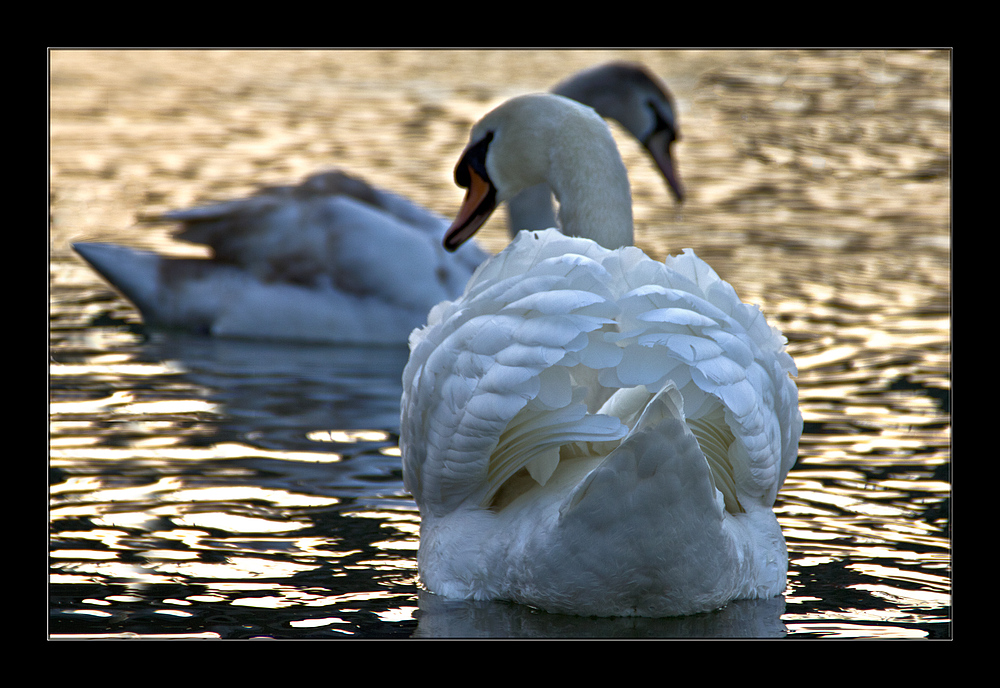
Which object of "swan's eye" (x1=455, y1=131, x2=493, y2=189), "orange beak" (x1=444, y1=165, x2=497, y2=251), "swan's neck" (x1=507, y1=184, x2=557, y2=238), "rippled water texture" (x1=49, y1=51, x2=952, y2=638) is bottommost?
"rippled water texture" (x1=49, y1=51, x2=952, y2=638)

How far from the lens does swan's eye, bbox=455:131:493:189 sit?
5.36 meters

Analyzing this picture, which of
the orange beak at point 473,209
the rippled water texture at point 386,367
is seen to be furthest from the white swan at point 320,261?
the orange beak at point 473,209

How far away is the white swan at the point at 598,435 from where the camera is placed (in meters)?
3.59

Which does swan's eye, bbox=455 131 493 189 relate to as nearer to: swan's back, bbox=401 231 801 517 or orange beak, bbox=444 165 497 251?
orange beak, bbox=444 165 497 251

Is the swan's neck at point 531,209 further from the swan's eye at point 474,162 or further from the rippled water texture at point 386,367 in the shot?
the swan's eye at point 474,162

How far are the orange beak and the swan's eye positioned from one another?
2cm

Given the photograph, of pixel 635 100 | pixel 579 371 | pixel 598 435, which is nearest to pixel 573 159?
pixel 579 371

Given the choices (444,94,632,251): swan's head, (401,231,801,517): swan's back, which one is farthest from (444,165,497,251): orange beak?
(401,231,801,517): swan's back

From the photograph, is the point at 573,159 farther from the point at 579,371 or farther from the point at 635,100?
the point at 635,100

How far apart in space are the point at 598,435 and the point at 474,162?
6.50 ft

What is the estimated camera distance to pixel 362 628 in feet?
13.3

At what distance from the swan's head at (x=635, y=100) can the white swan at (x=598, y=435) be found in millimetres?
3890

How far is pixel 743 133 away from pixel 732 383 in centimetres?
927
